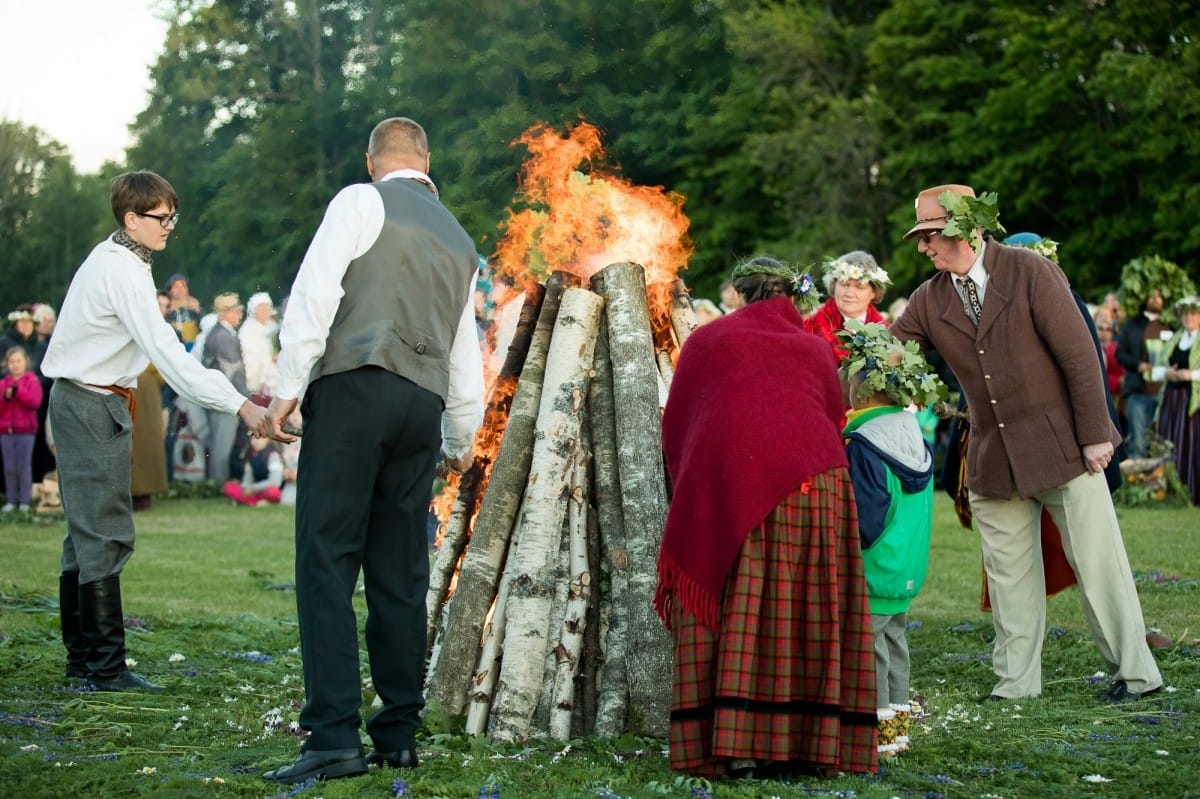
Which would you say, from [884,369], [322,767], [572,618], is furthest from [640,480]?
[322,767]

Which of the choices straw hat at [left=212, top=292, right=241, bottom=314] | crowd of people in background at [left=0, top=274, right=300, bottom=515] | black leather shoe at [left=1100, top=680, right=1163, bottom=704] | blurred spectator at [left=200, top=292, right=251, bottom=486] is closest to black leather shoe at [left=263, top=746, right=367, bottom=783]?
black leather shoe at [left=1100, top=680, right=1163, bottom=704]

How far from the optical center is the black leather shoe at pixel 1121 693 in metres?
7.29

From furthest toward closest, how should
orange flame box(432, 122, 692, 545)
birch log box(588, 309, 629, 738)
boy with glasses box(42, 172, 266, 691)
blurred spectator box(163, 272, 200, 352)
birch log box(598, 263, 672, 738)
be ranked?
blurred spectator box(163, 272, 200, 352), orange flame box(432, 122, 692, 545), boy with glasses box(42, 172, 266, 691), birch log box(588, 309, 629, 738), birch log box(598, 263, 672, 738)

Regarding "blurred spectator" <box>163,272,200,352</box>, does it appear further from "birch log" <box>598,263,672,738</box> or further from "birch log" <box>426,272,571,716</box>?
"birch log" <box>598,263,672,738</box>

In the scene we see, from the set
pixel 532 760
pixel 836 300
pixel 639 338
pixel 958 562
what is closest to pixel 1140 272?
pixel 958 562

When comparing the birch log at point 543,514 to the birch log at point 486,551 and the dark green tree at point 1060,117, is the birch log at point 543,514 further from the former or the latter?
the dark green tree at point 1060,117

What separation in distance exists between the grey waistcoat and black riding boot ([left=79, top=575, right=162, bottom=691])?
8.72 feet

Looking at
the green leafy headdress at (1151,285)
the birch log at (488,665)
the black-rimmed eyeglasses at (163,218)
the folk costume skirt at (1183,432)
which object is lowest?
the birch log at (488,665)

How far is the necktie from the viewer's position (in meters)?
7.61

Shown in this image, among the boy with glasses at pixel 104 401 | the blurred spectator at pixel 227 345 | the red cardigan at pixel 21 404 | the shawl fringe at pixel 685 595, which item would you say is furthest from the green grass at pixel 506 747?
the blurred spectator at pixel 227 345

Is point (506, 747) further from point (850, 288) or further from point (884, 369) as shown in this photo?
point (850, 288)

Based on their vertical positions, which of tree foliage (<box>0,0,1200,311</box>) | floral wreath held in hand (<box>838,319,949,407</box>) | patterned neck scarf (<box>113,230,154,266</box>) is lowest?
floral wreath held in hand (<box>838,319,949,407</box>)

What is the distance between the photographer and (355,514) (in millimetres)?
5523

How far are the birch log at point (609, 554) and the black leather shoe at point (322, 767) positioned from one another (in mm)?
1353
